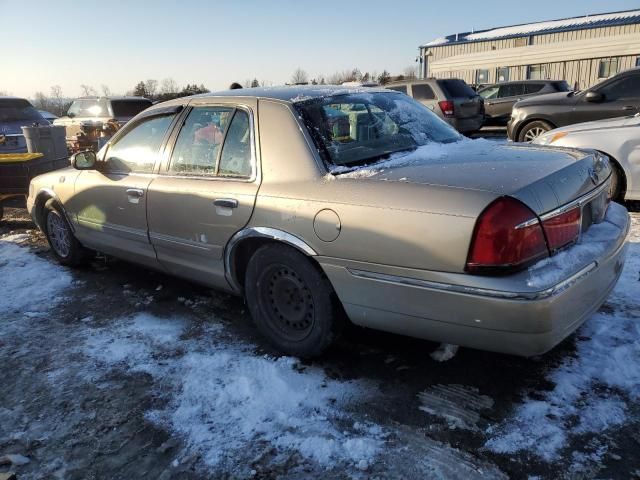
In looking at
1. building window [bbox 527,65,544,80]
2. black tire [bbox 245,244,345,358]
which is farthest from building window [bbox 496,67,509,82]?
black tire [bbox 245,244,345,358]

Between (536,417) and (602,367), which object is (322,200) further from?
(602,367)

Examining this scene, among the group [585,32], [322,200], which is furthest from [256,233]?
[585,32]

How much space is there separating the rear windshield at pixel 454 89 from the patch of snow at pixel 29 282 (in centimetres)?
1003

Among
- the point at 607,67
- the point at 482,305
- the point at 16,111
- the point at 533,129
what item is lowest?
the point at 482,305

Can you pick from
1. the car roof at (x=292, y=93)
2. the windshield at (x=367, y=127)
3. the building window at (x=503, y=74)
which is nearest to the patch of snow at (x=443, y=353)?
the windshield at (x=367, y=127)

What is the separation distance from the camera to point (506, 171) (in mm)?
2512

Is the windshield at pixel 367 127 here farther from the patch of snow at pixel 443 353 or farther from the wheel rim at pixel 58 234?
the wheel rim at pixel 58 234

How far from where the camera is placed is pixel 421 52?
3575 centimetres

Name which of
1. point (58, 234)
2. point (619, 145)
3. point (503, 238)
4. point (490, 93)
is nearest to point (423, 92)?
point (490, 93)

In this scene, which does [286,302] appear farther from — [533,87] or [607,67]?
[607,67]

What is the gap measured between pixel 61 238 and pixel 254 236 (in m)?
3.07

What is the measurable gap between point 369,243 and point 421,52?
3629cm

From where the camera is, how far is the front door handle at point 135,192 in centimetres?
388

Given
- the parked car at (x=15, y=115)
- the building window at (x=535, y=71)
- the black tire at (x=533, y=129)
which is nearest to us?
the black tire at (x=533, y=129)
